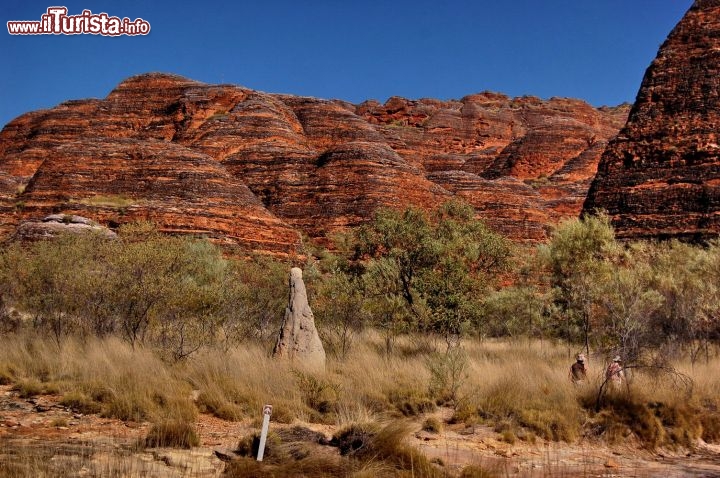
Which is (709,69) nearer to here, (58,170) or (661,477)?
(661,477)

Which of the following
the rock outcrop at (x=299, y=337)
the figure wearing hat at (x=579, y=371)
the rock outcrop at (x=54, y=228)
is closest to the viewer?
the figure wearing hat at (x=579, y=371)

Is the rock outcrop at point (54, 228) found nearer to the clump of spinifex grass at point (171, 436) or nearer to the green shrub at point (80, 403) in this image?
the green shrub at point (80, 403)

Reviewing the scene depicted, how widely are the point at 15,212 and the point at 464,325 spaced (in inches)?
1215

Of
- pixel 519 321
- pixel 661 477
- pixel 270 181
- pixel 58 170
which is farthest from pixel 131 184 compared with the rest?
pixel 661 477

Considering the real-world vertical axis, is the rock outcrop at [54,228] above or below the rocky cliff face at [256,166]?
below

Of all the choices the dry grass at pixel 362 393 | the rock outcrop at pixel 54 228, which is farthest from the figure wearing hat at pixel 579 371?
the rock outcrop at pixel 54 228

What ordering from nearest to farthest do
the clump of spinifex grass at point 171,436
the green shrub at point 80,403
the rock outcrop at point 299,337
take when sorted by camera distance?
the clump of spinifex grass at point 171,436 → the green shrub at point 80,403 → the rock outcrop at point 299,337

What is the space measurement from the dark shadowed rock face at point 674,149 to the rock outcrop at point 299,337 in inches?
764

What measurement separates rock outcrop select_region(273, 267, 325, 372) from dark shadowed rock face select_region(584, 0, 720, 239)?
19409 millimetres

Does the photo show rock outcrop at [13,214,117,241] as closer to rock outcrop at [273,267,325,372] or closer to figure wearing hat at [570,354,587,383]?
rock outcrop at [273,267,325,372]

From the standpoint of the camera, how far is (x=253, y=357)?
32.8 feet

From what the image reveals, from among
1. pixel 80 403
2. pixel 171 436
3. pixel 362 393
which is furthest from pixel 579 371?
pixel 80 403

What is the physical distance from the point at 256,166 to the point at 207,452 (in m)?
39.7

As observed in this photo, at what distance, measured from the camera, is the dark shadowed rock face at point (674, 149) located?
24.3m
